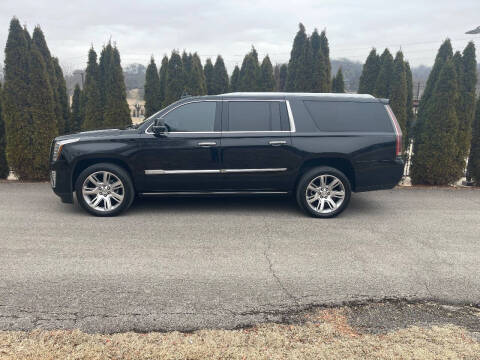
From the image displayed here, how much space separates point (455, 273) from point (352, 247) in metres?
1.17

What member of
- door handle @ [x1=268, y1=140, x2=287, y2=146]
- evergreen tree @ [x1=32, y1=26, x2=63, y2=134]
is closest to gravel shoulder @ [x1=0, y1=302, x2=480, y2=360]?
door handle @ [x1=268, y1=140, x2=287, y2=146]

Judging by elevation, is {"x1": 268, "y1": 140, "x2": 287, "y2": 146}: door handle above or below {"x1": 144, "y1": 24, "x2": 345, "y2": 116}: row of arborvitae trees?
below

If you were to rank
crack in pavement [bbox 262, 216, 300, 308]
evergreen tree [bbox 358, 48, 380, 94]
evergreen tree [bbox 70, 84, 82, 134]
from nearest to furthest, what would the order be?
crack in pavement [bbox 262, 216, 300, 308] < evergreen tree [bbox 358, 48, 380, 94] < evergreen tree [bbox 70, 84, 82, 134]

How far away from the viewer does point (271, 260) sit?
4.34 metres

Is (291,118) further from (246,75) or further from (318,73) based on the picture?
(246,75)

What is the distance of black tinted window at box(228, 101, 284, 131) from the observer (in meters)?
5.98

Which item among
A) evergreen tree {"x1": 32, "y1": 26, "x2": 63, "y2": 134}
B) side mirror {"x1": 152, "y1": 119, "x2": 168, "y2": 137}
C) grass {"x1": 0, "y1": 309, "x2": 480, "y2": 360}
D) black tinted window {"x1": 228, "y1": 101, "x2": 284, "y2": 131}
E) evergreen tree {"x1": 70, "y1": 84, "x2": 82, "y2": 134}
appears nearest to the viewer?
grass {"x1": 0, "y1": 309, "x2": 480, "y2": 360}

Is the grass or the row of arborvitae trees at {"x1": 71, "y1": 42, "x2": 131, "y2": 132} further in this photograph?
the row of arborvitae trees at {"x1": 71, "y1": 42, "x2": 131, "y2": 132}

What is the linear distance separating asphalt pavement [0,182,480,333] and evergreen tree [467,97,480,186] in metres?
2.65

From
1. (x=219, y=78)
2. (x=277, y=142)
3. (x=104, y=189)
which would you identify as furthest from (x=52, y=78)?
(x=277, y=142)

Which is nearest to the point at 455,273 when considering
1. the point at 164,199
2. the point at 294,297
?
the point at 294,297

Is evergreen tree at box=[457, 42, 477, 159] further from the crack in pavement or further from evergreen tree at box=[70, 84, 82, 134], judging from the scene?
evergreen tree at box=[70, 84, 82, 134]

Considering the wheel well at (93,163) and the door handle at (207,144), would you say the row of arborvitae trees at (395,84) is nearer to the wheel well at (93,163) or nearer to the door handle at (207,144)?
the door handle at (207,144)

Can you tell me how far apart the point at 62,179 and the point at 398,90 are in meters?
7.58
